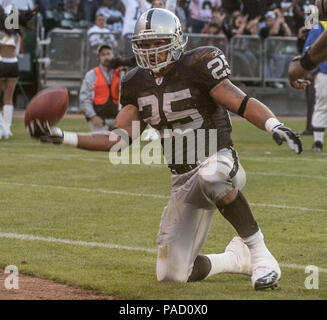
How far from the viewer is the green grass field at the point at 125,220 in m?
5.43

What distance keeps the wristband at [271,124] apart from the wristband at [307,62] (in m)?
0.50

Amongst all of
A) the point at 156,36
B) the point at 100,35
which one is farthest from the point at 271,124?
the point at 100,35

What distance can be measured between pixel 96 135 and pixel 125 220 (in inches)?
79.6

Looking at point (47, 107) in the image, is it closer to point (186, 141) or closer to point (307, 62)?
point (186, 141)

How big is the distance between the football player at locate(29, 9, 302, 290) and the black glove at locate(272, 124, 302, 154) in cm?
46

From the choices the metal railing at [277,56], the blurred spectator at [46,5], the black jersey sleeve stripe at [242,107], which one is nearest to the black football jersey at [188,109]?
the black jersey sleeve stripe at [242,107]

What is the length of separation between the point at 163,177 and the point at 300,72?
15.8 feet

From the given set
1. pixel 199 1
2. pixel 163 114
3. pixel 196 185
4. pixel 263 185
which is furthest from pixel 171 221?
pixel 199 1

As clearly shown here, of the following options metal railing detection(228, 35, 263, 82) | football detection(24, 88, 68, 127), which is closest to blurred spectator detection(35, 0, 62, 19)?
metal railing detection(228, 35, 263, 82)

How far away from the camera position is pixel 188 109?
18.3 ft

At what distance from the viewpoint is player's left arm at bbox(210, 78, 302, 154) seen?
15.6 ft

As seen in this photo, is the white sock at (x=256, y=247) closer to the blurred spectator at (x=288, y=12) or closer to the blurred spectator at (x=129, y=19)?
the blurred spectator at (x=129, y=19)

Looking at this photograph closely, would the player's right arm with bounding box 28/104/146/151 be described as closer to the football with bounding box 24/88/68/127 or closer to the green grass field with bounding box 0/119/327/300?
the football with bounding box 24/88/68/127

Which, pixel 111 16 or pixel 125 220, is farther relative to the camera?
pixel 111 16
